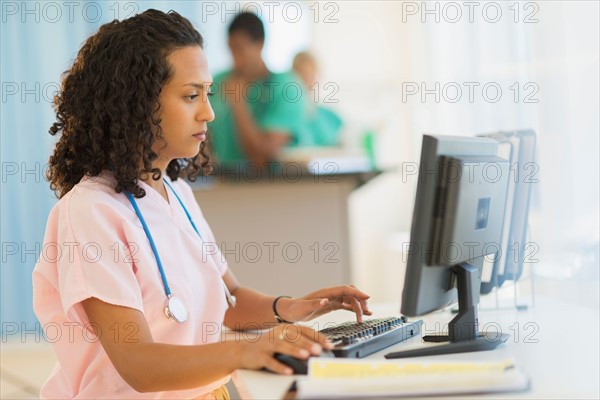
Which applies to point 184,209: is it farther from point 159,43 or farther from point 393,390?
point 393,390

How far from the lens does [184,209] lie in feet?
4.88

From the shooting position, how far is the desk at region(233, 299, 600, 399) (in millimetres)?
987

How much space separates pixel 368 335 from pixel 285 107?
2.43 metres

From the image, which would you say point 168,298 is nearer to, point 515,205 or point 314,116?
point 515,205

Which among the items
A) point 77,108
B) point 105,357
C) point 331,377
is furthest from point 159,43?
point 331,377

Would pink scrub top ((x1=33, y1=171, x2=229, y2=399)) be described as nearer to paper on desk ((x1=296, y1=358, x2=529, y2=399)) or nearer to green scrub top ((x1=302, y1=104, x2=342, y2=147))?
paper on desk ((x1=296, y1=358, x2=529, y2=399))

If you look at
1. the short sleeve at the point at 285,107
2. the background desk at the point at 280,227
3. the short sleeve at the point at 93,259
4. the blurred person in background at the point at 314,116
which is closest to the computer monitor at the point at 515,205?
the short sleeve at the point at 93,259

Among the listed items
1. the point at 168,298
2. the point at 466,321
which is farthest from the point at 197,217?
the point at 466,321

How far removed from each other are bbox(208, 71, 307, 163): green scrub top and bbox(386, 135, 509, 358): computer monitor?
215 centimetres

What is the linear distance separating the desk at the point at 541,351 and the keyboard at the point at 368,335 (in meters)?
0.02

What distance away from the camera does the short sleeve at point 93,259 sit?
3.89ft

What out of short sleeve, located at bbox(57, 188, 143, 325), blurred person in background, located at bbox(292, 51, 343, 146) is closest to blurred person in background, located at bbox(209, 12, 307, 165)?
blurred person in background, located at bbox(292, 51, 343, 146)

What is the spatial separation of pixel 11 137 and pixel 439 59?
1966mm

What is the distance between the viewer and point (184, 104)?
1.38m
